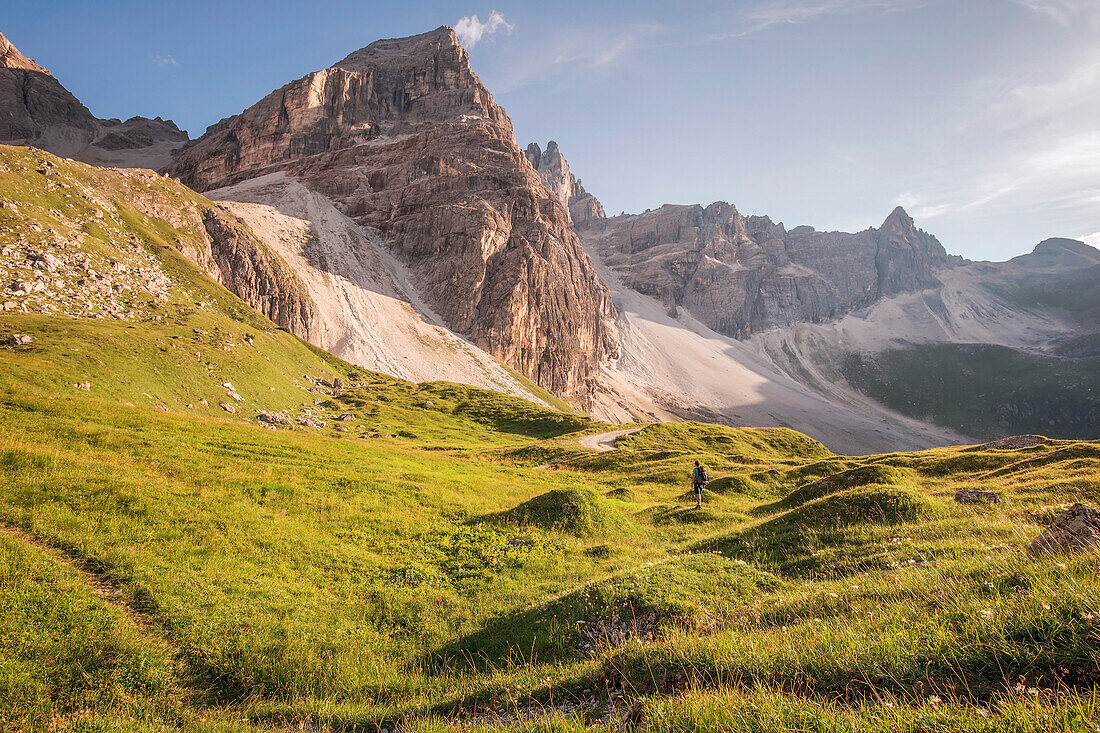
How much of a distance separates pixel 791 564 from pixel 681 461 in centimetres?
3712

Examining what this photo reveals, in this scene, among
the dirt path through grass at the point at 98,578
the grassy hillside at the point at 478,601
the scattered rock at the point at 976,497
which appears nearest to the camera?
the grassy hillside at the point at 478,601

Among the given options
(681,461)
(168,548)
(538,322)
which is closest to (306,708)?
(168,548)

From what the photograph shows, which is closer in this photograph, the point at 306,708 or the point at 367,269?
the point at 306,708

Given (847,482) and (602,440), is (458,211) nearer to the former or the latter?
(602,440)

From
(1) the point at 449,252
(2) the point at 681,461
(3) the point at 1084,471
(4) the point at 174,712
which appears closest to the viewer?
(4) the point at 174,712

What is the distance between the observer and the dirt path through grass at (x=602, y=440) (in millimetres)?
65900

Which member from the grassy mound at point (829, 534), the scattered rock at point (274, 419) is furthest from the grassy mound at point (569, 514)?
the scattered rock at point (274, 419)

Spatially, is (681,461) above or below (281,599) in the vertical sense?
below

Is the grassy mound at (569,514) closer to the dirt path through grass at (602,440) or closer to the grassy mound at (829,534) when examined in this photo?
the grassy mound at (829,534)

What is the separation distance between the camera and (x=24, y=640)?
27.9ft

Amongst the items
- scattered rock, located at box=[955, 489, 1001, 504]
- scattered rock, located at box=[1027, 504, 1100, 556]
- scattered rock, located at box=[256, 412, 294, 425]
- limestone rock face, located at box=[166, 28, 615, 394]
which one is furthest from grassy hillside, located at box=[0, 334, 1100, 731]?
limestone rock face, located at box=[166, 28, 615, 394]

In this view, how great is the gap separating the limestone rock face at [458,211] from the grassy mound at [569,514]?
124836 mm

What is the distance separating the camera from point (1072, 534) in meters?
7.68

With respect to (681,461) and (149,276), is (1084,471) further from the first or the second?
(149,276)
